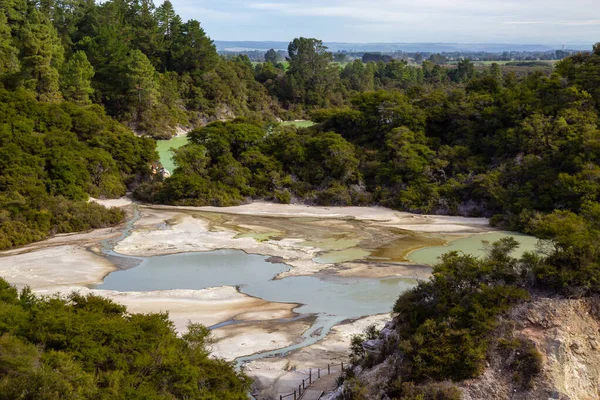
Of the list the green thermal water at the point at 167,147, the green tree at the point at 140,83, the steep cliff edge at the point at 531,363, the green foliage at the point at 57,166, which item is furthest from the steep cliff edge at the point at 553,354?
the green tree at the point at 140,83

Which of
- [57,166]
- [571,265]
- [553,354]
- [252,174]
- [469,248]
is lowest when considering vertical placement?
[469,248]

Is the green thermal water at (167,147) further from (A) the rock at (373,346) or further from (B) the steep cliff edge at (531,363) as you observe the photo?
(B) the steep cliff edge at (531,363)

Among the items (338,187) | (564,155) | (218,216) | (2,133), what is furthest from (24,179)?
(564,155)

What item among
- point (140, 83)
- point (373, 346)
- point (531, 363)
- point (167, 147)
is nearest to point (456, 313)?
point (531, 363)

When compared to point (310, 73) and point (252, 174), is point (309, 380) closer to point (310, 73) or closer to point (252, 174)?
point (252, 174)

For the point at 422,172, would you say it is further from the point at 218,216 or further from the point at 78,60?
the point at 78,60

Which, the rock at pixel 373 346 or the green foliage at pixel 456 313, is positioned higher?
the green foliage at pixel 456 313
